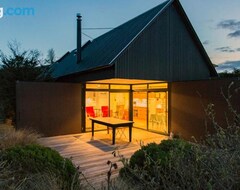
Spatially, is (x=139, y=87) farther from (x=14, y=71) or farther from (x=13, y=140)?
(x=13, y=140)

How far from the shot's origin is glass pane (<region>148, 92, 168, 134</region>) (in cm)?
951

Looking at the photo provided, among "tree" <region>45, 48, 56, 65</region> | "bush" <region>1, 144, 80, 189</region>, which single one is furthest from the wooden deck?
"tree" <region>45, 48, 56, 65</region>

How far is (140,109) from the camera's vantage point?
11133mm

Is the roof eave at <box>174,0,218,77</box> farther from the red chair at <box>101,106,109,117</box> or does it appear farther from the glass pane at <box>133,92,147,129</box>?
the red chair at <box>101,106,109,117</box>

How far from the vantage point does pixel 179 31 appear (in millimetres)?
9609

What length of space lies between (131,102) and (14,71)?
6381 mm

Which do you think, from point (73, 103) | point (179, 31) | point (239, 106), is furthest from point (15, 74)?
point (239, 106)

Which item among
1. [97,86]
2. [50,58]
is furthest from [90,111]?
[50,58]

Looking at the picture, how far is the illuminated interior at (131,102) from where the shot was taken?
9.76 meters

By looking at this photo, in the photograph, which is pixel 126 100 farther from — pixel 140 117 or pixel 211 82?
pixel 211 82

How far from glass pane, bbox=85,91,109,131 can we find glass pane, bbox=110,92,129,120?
1.36 feet

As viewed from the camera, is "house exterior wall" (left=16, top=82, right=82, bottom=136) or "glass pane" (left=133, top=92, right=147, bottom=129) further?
"glass pane" (left=133, top=92, right=147, bottom=129)

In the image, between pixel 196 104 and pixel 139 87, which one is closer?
pixel 196 104

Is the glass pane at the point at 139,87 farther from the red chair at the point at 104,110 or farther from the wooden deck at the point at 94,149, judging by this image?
the wooden deck at the point at 94,149
